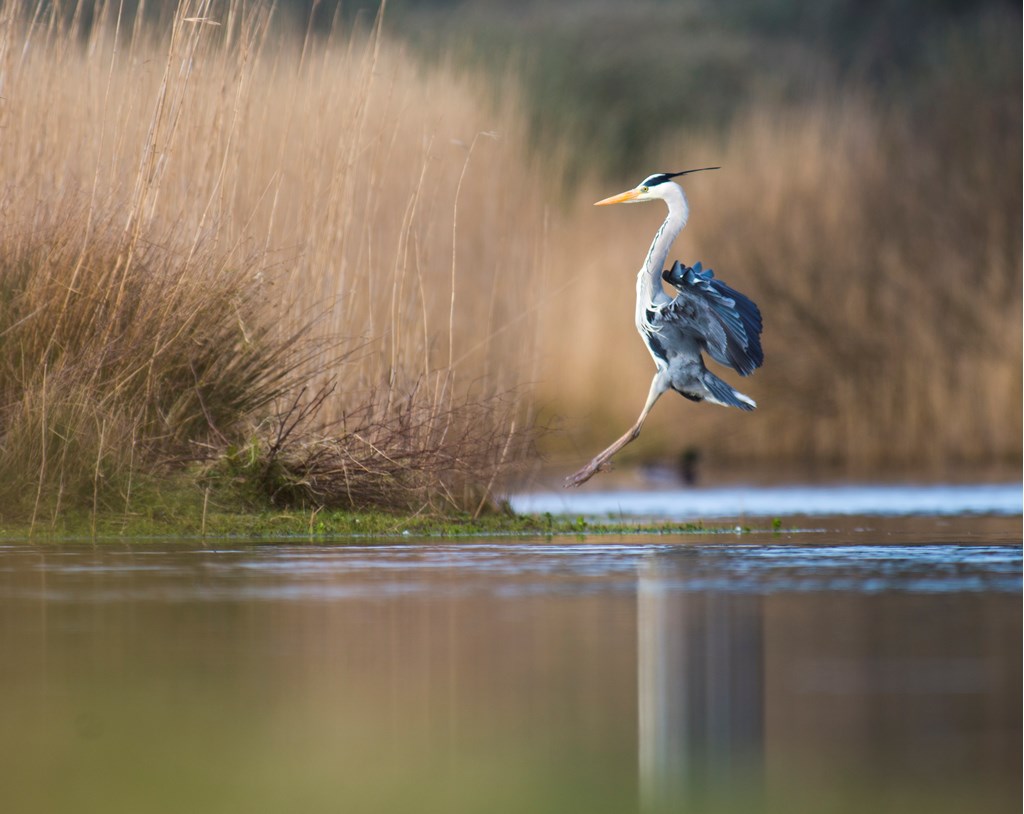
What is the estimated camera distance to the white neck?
23.5 ft

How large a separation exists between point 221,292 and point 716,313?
77.8 inches

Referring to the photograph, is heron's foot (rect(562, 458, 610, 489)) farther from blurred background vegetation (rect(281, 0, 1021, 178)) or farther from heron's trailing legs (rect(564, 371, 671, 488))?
blurred background vegetation (rect(281, 0, 1021, 178))

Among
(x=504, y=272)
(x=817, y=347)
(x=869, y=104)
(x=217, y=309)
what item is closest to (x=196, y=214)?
(x=217, y=309)

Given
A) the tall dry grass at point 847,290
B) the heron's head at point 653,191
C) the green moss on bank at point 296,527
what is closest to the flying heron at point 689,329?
the heron's head at point 653,191

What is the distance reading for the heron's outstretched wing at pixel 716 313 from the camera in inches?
274

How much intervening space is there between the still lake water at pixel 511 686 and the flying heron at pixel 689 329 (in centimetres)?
126

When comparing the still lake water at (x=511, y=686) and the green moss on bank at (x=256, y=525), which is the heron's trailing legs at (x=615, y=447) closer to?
the green moss on bank at (x=256, y=525)

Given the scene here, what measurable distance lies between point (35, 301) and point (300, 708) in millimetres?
3989

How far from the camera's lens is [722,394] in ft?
23.6

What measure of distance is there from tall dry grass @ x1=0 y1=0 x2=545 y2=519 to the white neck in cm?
95

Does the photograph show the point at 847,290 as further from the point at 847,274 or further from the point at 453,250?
the point at 453,250

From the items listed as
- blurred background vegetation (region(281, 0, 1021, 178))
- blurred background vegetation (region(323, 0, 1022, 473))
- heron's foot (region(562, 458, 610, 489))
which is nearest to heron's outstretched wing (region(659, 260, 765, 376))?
heron's foot (region(562, 458, 610, 489))

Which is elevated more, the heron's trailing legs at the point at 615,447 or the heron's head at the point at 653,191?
the heron's head at the point at 653,191

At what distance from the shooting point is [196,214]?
25.8ft
